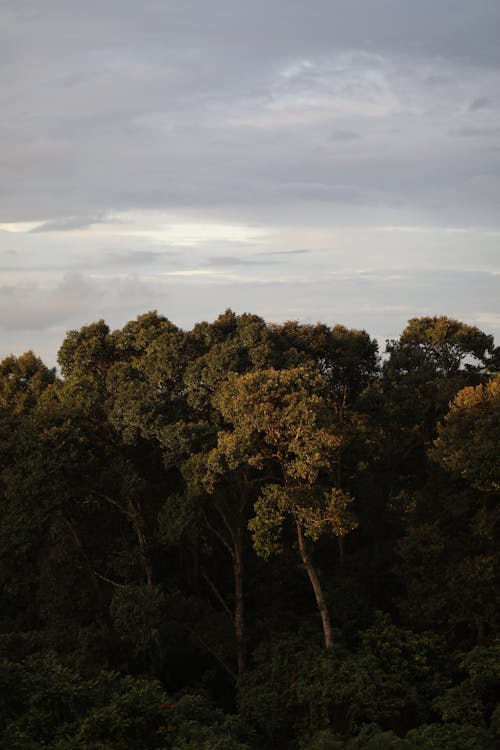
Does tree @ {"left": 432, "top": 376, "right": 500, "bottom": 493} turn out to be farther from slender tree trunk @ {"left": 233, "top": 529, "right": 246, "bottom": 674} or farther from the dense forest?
slender tree trunk @ {"left": 233, "top": 529, "right": 246, "bottom": 674}

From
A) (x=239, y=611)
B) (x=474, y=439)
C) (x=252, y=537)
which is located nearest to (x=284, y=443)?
(x=252, y=537)

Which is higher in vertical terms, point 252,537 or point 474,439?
point 474,439

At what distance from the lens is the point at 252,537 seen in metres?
22.6

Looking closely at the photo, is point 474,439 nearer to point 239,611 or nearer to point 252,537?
point 252,537

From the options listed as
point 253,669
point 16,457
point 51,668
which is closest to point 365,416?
point 253,669

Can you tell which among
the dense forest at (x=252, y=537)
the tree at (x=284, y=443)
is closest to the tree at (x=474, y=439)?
the dense forest at (x=252, y=537)

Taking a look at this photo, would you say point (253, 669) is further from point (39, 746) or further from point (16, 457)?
point (39, 746)

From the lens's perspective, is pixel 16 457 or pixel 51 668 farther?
pixel 16 457

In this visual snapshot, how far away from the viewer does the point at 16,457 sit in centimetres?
2445

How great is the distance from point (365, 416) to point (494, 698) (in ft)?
38.8

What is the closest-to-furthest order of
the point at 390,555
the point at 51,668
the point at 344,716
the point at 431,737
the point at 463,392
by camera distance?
the point at 51,668 < the point at 431,737 < the point at 344,716 < the point at 463,392 < the point at 390,555

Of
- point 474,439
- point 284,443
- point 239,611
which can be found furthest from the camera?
point 474,439

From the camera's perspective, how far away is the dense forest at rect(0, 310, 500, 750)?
72.3 ft

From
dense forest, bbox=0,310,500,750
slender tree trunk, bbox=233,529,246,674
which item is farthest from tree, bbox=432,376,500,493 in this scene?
slender tree trunk, bbox=233,529,246,674
